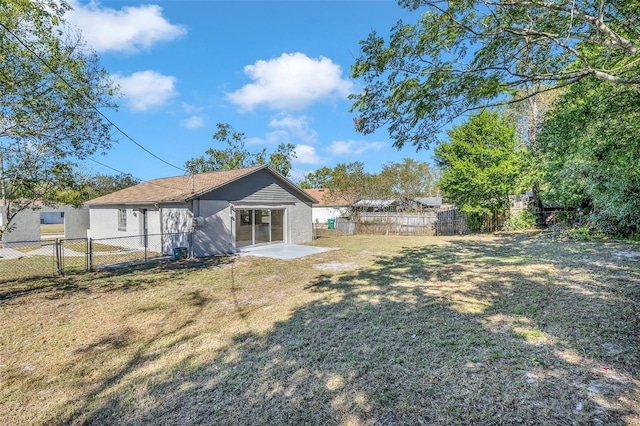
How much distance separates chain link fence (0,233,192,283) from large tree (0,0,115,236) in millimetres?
1618

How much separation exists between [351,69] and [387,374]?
410cm

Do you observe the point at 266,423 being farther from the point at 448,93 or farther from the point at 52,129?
the point at 52,129

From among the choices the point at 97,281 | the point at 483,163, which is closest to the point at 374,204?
the point at 483,163

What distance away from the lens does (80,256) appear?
1267 centimetres


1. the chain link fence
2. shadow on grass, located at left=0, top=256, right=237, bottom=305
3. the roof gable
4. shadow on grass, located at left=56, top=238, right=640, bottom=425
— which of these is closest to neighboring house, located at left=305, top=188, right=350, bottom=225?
the roof gable

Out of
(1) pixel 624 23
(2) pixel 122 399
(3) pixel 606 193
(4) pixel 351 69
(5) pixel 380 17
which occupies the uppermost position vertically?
(5) pixel 380 17

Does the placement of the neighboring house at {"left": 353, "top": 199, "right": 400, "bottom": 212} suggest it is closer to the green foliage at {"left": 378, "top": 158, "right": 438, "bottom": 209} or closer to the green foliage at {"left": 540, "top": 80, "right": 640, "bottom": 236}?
the green foliage at {"left": 378, "top": 158, "right": 438, "bottom": 209}

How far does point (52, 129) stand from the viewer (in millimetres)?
6859

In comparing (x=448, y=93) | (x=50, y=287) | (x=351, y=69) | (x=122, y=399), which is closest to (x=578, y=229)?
(x=448, y=93)

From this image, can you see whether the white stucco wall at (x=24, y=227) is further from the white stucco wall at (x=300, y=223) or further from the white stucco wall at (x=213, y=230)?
the white stucco wall at (x=300, y=223)

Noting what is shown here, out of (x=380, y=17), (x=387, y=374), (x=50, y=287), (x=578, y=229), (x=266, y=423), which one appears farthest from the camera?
(x=578, y=229)

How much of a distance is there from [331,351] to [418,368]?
105 centimetres

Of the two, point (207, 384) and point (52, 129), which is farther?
point (52, 129)

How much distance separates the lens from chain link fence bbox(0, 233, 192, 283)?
30.3ft
